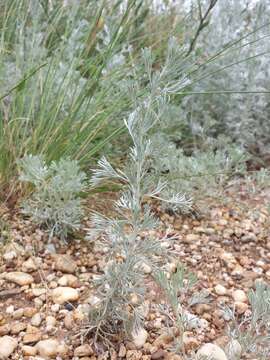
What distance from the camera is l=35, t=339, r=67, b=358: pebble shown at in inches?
52.2

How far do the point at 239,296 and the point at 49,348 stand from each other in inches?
23.2

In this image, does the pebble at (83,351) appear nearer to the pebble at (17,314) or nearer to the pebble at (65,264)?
the pebble at (17,314)

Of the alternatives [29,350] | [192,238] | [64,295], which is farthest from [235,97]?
[29,350]

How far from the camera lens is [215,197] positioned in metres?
2.04

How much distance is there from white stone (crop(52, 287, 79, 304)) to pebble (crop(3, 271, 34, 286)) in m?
0.09

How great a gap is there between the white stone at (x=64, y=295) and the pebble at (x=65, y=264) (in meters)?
0.09

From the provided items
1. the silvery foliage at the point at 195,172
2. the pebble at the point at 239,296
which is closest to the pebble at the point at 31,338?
the pebble at the point at 239,296

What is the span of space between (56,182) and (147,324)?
51 centimetres

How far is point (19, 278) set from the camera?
1.57 metres

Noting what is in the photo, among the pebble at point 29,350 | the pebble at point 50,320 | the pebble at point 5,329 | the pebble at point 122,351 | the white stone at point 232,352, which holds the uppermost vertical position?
the white stone at point 232,352

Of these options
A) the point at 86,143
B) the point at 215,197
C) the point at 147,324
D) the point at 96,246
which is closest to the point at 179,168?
the point at 215,197

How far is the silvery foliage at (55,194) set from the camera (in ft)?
5.48

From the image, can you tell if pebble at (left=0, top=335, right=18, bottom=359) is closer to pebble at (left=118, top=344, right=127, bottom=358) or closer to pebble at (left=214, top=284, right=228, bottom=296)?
pebble at (left=118, top=344, right=127, bottom=358)

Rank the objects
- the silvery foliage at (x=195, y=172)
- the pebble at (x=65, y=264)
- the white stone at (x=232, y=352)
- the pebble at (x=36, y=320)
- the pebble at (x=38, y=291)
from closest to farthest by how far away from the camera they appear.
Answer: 1. the white stone at (x=232, y=352)
2. the pebble at (x=36, y=320)
3. the pebble at (x=38, y=291)
4. the pebble at (x=65, y=264)
5. the silvery foliage at (x=195, y=172)
